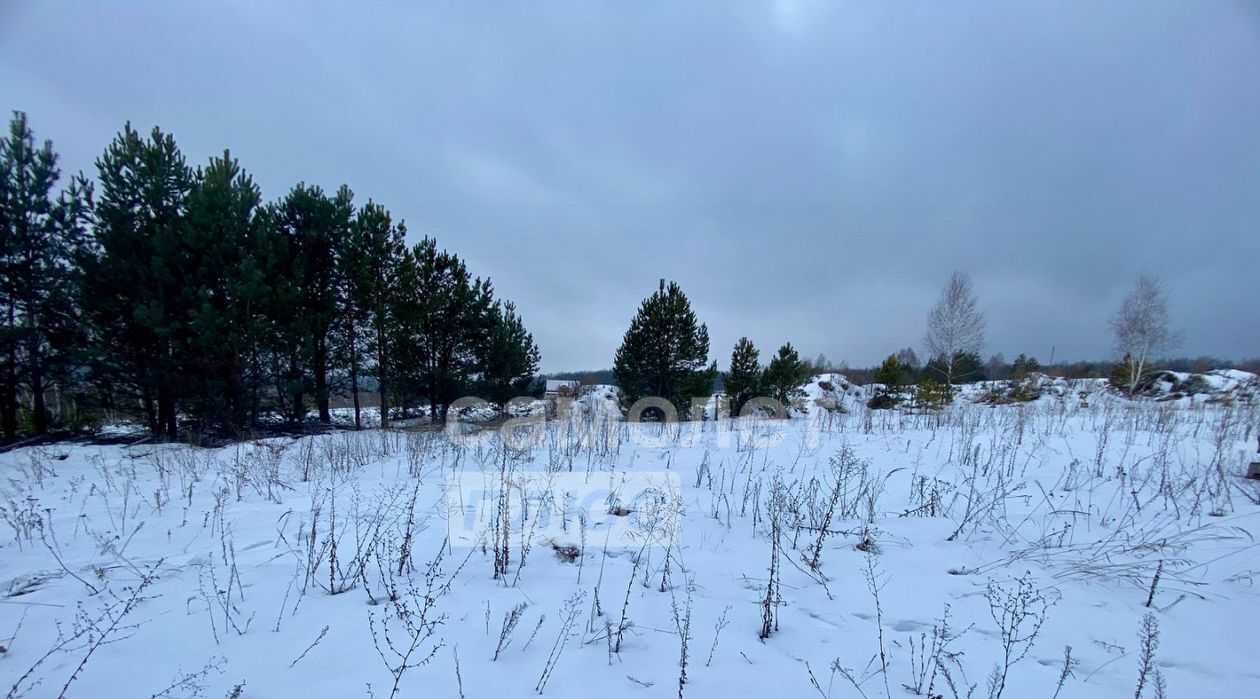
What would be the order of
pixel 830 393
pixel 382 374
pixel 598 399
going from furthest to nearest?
pixel 830 393 < pixel 598 399 < pixel 382 374

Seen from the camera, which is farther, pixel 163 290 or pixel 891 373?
pixel 891 373

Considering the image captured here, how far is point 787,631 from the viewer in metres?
1.96

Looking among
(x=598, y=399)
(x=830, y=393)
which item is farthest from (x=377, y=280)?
(x=830, y=393)

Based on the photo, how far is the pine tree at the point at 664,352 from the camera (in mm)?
14367

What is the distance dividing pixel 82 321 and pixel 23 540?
1168 cm

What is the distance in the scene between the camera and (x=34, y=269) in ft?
32.9

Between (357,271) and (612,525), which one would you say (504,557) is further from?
(357,271)

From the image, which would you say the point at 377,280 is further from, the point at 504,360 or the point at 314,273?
the point at 504,360

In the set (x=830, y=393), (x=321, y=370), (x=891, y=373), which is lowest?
(x=830, y=393)

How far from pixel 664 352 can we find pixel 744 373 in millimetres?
3125

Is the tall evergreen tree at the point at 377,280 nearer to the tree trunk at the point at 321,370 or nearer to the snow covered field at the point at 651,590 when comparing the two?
the tree trunk at the point at 321,370

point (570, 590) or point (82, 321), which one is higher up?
point (82, 321)

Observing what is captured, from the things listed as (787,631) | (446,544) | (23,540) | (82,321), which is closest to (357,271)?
(82,321)

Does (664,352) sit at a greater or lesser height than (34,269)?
lesser
